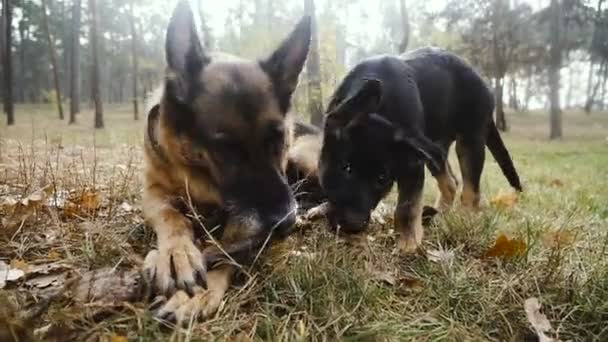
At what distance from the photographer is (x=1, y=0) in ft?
58.6

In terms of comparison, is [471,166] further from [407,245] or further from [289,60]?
[289,60]

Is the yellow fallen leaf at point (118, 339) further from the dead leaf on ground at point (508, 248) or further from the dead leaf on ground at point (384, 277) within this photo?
the dead leaf on ground at point (508, 248)

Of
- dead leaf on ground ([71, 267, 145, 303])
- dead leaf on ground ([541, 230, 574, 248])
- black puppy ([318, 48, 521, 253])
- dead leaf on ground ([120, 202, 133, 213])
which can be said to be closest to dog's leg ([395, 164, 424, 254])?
black puppy ([318, 48, 521, 253])

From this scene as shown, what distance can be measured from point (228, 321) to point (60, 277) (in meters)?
0.77

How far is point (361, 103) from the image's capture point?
296cm

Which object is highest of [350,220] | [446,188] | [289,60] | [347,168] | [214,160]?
[289,60]

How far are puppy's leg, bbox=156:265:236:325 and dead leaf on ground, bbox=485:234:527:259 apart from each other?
4.73ft

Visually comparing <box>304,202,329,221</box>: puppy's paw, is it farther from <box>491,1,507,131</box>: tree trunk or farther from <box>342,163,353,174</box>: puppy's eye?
<box>491,1,507,131</box>: tree trunk

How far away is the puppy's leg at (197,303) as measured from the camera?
5.86 feet

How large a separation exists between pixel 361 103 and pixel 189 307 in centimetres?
157

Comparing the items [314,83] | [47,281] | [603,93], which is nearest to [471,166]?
[47,281]

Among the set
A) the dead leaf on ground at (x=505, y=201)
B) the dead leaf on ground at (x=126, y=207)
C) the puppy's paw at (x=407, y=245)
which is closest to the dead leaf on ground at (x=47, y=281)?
the dead leaf on ground at (x=126, y=207)

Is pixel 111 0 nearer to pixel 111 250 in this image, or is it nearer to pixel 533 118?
pixel 533 118

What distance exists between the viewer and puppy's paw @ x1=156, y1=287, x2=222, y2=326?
1.78 metres
